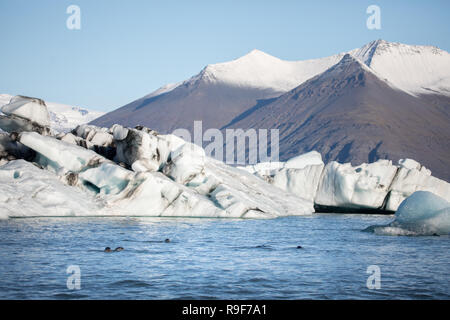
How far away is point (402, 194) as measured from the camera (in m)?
41.8

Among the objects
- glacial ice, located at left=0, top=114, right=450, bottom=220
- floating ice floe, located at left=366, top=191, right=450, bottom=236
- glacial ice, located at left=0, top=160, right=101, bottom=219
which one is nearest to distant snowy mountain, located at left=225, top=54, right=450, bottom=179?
glacial ice, located at left=0, top=114, right=450, bottom=220

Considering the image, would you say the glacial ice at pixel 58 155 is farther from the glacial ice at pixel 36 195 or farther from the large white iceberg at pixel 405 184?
the large white iceberg at pixel 405 184

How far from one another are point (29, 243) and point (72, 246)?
1.47m

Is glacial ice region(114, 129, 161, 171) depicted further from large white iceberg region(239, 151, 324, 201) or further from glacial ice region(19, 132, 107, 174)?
large white iceberg region(239, 151, 324, 201)

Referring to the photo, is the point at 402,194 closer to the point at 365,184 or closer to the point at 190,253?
the point at 365,184

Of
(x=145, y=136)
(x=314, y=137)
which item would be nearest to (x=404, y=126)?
(x=314, y=137)

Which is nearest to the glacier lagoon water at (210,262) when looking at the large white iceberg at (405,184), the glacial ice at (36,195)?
the glacial ice at (36,195)

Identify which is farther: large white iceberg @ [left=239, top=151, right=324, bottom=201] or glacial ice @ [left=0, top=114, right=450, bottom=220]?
large white iceberg @ [left=239, top=151, right=324, bottom=201]

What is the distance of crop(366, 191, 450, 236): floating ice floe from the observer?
82.2 feet

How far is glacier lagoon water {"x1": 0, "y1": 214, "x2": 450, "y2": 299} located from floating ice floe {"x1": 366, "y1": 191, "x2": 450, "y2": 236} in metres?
0.96

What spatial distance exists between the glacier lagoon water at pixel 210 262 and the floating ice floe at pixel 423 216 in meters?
0.96

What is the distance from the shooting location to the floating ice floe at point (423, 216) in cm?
2505
